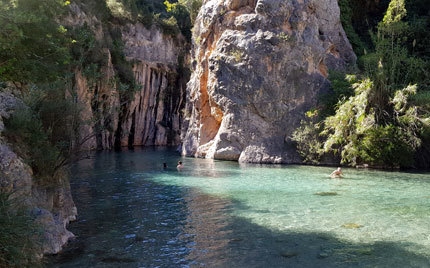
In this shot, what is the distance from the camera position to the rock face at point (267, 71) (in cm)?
2444

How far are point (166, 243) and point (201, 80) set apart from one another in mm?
22681

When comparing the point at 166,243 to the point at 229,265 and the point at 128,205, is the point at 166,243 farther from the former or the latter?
the point at 128,205

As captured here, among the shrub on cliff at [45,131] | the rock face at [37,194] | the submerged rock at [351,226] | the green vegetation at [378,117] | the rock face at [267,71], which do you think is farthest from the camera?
the rock face at [267,71]

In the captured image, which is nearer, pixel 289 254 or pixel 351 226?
pixel 289 254

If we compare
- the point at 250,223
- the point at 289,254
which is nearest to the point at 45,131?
the point at 250,223

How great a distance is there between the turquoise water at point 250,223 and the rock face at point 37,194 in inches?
13.1

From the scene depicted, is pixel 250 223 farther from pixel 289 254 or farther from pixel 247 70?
pixel 247 70

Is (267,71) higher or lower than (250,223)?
higher

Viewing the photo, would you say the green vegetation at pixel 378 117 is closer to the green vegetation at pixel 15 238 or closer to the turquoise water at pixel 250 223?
the turquoise water at pixel 250 223

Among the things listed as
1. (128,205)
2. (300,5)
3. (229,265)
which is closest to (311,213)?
(229,265)

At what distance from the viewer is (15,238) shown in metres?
4.48

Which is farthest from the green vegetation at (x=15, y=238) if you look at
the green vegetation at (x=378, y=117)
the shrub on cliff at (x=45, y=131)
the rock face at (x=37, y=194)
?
the green vegetation at (x=378, y=117)

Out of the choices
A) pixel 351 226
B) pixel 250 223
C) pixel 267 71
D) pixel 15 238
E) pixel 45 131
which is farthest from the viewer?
pixel 267 71

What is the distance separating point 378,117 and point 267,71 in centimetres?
779
